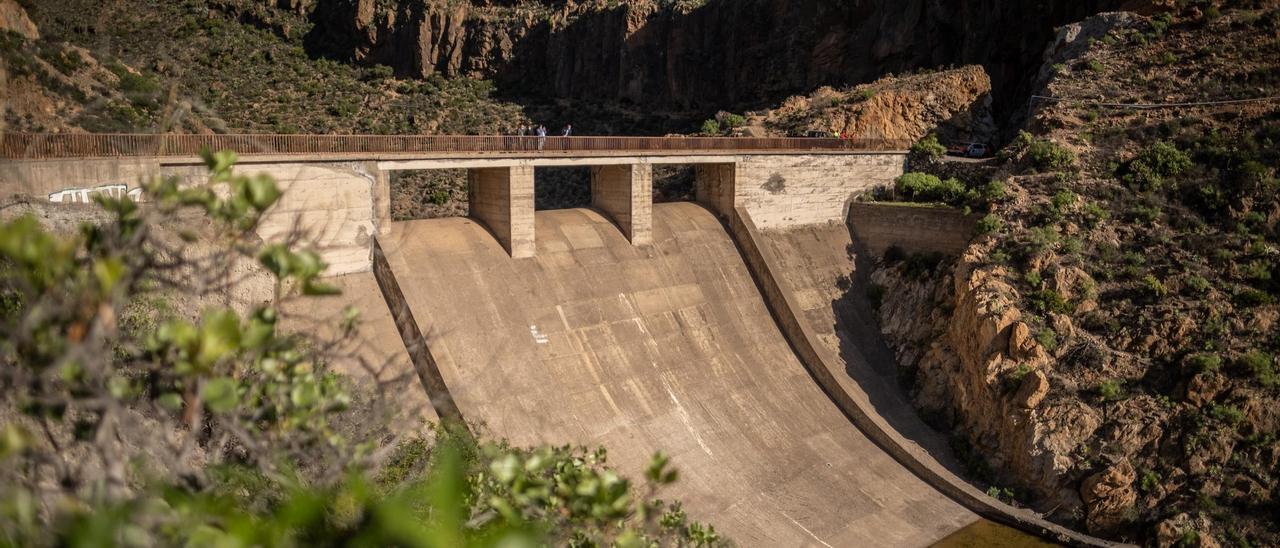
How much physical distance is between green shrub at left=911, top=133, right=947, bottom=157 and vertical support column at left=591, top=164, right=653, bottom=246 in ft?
39.8

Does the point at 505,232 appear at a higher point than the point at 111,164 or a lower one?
lower

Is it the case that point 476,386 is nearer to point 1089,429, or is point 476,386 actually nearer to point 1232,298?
point 1089,429

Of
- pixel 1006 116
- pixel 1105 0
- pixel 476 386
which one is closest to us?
pixel 476 386

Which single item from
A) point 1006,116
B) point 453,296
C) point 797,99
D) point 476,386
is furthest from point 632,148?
point 1006,116

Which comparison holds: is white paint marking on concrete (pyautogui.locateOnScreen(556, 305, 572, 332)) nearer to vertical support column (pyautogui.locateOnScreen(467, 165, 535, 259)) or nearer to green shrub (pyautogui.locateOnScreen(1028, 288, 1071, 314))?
vertical support column (pyautogui.locateOnScreen(467, 165, 535, 259))

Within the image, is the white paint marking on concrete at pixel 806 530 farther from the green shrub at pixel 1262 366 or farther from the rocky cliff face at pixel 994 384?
the green shrub at pixel 1262 366

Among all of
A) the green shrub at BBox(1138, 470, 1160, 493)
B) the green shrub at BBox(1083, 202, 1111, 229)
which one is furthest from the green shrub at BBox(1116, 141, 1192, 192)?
the green shrub at BBox(1138, 470, 1160, 493)

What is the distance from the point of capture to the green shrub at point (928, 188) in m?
29.4

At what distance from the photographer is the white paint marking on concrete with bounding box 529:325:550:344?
21.9m

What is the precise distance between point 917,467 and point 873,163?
13.0 meters

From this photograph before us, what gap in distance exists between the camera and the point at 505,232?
2339 centimetres

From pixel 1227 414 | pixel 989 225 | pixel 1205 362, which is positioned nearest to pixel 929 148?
pixel 989 225

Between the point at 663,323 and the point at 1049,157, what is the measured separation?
14.0 m

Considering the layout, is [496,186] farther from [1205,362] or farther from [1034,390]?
[1205,362]
